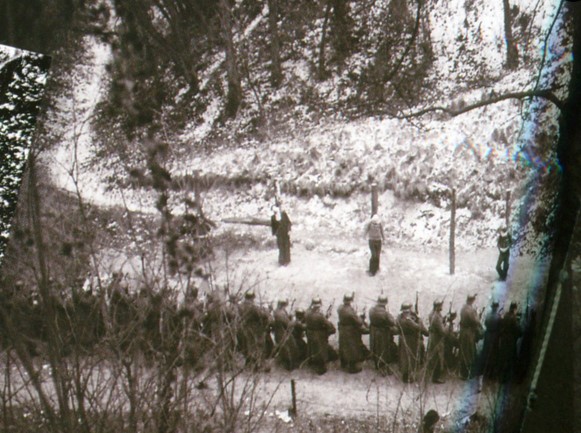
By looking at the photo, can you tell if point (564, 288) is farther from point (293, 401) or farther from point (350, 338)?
point (293, 401)

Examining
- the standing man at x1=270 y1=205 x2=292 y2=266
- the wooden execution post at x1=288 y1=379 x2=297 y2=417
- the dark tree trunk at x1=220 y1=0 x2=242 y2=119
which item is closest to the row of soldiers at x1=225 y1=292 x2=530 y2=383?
the wooden execution post at x1=288 y1=379 x2=297 y2=417

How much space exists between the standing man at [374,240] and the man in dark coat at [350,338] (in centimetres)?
26

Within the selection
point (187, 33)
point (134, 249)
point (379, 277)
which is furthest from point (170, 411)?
point (187, 33)

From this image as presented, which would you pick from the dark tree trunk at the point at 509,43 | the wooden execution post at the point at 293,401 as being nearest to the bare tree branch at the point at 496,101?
the dark tree trunk at the point at 509,43

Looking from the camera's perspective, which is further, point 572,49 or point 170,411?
point 170,411

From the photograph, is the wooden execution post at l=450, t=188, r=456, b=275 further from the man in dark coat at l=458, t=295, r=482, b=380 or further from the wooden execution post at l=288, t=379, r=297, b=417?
the wooden execution post at l=288, t=379, r=297, b=417

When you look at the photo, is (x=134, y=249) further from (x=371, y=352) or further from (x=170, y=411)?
(x=371, y=352)

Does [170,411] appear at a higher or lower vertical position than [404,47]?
lower

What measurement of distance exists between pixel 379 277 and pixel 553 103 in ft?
5.36

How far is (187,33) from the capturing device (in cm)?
465

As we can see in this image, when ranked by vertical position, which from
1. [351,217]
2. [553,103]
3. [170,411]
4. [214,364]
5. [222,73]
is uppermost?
[222,73]

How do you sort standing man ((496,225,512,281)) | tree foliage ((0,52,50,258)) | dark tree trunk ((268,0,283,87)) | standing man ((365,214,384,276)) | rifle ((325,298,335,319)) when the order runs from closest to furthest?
1. standing man ((496,225,512,281))
2. standing man ((365,214,384,276))
3. rifle ((325,298,335,319))
4. dark tree trunk ((268,0,283,87))
5. tree foliage ((0,52,50,258))

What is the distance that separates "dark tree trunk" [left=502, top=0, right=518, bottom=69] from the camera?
423 cm

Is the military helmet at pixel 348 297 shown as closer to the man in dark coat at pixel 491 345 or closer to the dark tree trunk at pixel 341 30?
the man in dark coat at pixel 491 345
